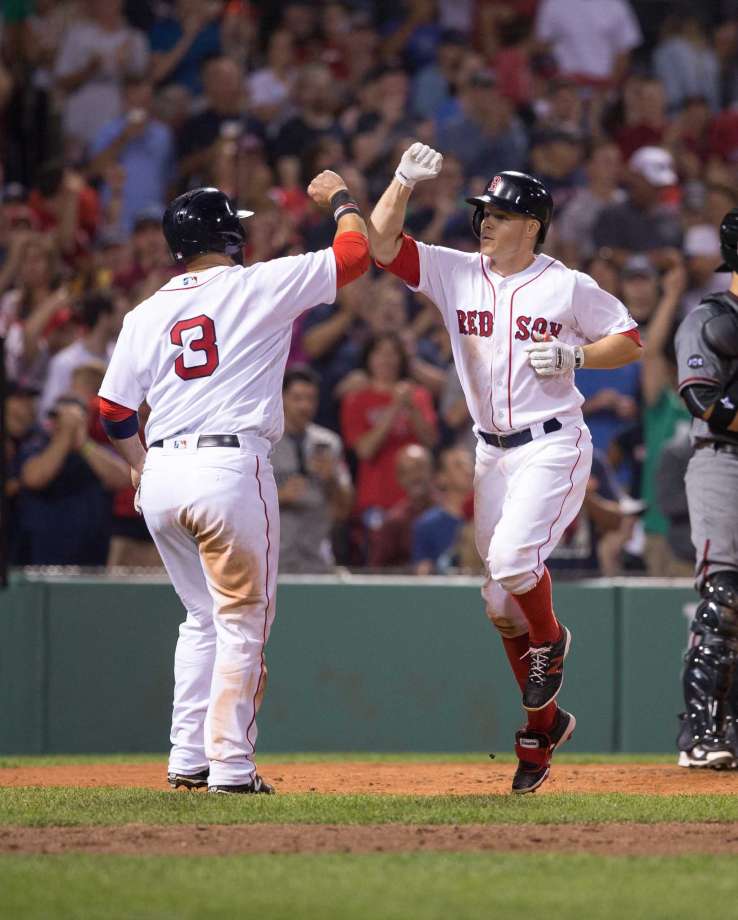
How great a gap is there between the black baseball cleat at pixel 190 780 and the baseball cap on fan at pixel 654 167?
869 centimetres

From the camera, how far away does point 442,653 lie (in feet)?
32.4

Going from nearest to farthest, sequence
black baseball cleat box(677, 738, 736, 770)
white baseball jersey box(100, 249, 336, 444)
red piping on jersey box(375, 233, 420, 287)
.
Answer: white baseball jersey box(100, 249, 336, 444) → red piping on jersey box(375, 233, 420, 287) → black baseball cleat box(677, 738, 736, 770)

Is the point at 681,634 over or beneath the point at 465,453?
beneath

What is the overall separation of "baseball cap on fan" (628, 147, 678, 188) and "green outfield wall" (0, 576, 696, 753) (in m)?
4.75

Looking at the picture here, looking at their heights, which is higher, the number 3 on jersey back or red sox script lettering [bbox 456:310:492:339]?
red sox script lettering [bbox 456:310:492:339]

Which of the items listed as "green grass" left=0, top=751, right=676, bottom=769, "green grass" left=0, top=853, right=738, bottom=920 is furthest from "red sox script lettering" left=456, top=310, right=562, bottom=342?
"green grass" left=0, top=751, right=676, bottom=769

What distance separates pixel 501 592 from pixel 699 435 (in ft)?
4.66

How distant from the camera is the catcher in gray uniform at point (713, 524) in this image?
679 cm

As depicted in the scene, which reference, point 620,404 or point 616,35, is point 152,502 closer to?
point 620,404

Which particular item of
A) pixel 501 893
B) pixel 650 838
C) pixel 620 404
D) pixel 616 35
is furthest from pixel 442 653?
pixel 616 35

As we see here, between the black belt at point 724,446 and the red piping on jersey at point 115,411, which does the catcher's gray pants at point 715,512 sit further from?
the red piping on jersey at point 115,411

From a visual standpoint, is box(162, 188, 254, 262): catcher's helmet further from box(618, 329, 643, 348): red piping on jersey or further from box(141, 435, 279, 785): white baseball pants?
box(618, 329, 643, 348): red piping on jersey

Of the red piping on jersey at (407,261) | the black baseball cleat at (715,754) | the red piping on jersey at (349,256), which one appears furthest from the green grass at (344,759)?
the red piping on jersey at (349,256)

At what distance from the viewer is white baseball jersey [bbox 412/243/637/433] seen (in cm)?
599
